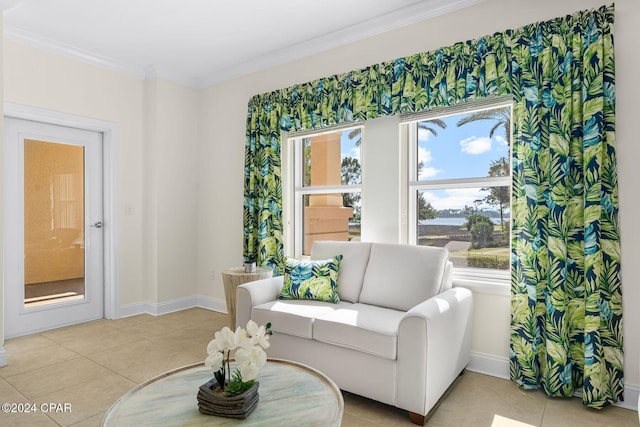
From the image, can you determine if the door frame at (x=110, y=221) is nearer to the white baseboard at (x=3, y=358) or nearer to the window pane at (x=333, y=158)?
Result: the white baseboard at (x=3, y=358)

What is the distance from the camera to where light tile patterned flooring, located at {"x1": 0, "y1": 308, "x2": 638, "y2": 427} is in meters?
2.22

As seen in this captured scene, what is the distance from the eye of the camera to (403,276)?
283cm

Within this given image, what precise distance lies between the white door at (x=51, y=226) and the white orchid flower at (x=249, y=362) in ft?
10.8

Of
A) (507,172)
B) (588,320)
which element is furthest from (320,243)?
(588,320)

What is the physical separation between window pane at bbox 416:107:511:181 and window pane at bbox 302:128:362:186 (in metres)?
0.63

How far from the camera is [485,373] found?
9.23ft

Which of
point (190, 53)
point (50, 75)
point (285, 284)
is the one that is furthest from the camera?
point (190, 53)

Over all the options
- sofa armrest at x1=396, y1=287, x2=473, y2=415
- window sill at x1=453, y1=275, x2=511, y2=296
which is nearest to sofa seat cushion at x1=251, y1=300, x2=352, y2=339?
sofa armrest at x1=396, y1=287, x2=473, y2=415

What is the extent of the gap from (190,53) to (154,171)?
4.34ft

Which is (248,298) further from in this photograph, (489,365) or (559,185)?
(559,185)

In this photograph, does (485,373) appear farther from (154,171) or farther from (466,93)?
(154,171)

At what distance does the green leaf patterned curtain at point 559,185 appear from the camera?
7.65ft

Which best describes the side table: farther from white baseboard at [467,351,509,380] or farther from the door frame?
white baseboard at [467,351,509,380]

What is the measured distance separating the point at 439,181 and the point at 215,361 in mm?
2291
